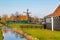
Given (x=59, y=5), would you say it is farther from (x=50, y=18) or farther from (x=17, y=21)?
(x=17, y=21)

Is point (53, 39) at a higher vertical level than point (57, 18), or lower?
lower

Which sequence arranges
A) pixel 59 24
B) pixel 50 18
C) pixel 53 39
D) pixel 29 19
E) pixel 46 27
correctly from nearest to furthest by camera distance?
1. pixel 53 39
2. pixel 59 24
3. pixel 50 18
4. pixel 46 27
5. pixel 29 19

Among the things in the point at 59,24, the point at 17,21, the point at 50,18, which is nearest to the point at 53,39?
the point at 59,24

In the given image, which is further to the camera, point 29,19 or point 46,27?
point 29,19

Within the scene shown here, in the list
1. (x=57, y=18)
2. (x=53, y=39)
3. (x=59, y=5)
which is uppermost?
(x=59, y=5)

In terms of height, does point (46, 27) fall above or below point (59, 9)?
below

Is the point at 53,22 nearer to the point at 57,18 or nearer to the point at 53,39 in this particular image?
the point at 57,18

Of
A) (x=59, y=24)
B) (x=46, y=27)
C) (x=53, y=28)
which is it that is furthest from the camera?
(x=46, y=27)

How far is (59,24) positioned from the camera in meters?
32.3

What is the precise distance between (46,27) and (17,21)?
57.8m

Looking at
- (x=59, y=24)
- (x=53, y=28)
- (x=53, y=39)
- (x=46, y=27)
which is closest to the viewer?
(x=53, y=39)

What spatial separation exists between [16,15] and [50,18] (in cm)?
6140

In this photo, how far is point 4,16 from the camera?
9400 centimetres

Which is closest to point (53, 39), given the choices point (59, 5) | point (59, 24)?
point (59, 24)
